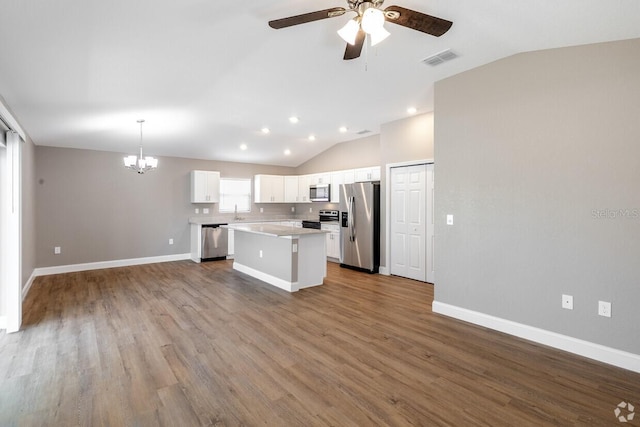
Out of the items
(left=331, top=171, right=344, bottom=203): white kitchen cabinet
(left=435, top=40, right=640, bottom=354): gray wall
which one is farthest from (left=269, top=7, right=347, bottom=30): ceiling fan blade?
(left=331, top=171, right=344, bottom=203): white kitchen cabinet

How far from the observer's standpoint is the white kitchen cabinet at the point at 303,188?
797cm

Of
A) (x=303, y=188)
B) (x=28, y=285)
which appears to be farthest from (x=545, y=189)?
(x=28, y=285)

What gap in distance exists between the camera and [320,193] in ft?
24.5

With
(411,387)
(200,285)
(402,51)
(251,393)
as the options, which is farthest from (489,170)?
(200,285)

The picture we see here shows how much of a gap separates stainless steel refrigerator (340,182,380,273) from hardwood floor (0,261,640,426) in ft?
5.88

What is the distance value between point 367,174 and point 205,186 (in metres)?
3.68

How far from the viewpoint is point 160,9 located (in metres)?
2.23

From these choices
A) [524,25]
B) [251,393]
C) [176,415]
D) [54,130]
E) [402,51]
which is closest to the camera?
[176,415]

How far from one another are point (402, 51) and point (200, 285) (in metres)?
4.30

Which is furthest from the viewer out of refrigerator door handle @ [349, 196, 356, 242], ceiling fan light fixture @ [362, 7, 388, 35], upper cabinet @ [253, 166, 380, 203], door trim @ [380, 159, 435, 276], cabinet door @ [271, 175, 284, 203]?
cabinet door @ [271, 175, 284, 203]

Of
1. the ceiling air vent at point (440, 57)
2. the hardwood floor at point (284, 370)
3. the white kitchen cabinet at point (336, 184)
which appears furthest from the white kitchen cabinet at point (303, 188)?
the ceiling air vent at point (440, 57)

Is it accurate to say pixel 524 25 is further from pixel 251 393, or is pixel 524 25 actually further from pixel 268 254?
pixel 268 254

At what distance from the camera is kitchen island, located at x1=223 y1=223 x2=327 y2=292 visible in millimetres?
4586

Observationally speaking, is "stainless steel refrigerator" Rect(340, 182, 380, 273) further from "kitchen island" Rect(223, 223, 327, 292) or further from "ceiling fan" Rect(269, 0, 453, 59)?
"ceiling fan" Rect(269, 0, 453, 59)
